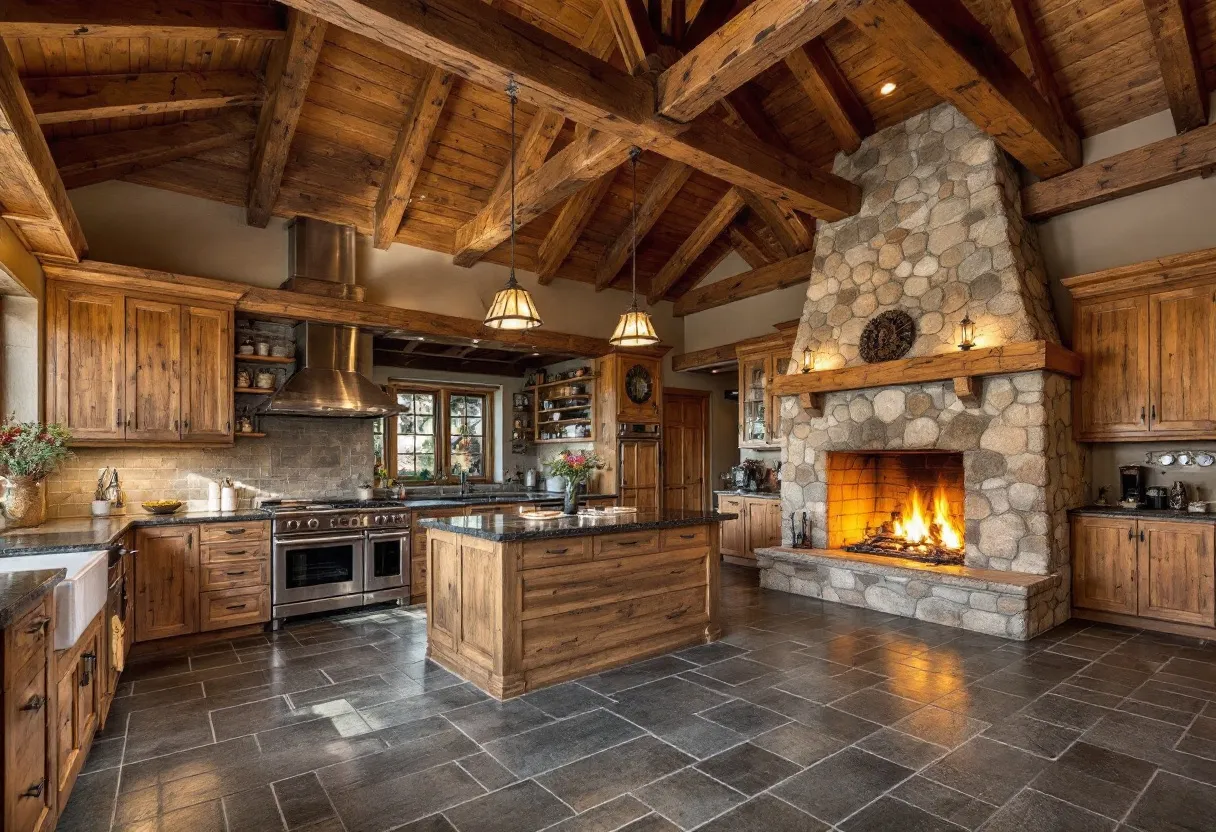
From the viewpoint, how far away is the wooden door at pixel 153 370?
4.91 m

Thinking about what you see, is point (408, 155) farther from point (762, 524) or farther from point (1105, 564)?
point (1105, 564)

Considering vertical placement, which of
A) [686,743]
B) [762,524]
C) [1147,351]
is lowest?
[686,743]

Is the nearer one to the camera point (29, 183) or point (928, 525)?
point (29, 183)

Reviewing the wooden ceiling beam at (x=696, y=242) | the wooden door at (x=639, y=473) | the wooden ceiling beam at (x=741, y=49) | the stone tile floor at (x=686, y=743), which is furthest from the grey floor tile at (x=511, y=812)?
the wooden ceiling beam at (x=696, y=242)

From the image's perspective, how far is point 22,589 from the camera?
2012 mm

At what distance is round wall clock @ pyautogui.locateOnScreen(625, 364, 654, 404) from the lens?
805 cm

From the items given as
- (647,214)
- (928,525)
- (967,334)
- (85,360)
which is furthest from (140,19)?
(928,525)

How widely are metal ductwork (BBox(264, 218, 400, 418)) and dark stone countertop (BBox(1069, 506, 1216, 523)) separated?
5.97m

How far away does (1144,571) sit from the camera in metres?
4.87

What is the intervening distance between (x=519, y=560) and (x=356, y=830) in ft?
5.12

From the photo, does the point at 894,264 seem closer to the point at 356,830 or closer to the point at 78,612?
the point at 356,830

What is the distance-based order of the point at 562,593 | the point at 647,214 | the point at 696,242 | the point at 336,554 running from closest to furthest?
the point at 562,593
the point at 336,554
the point at 647,214
the point at 696,242

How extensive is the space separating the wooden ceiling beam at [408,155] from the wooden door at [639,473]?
141 inches

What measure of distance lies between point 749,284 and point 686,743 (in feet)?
19.9
